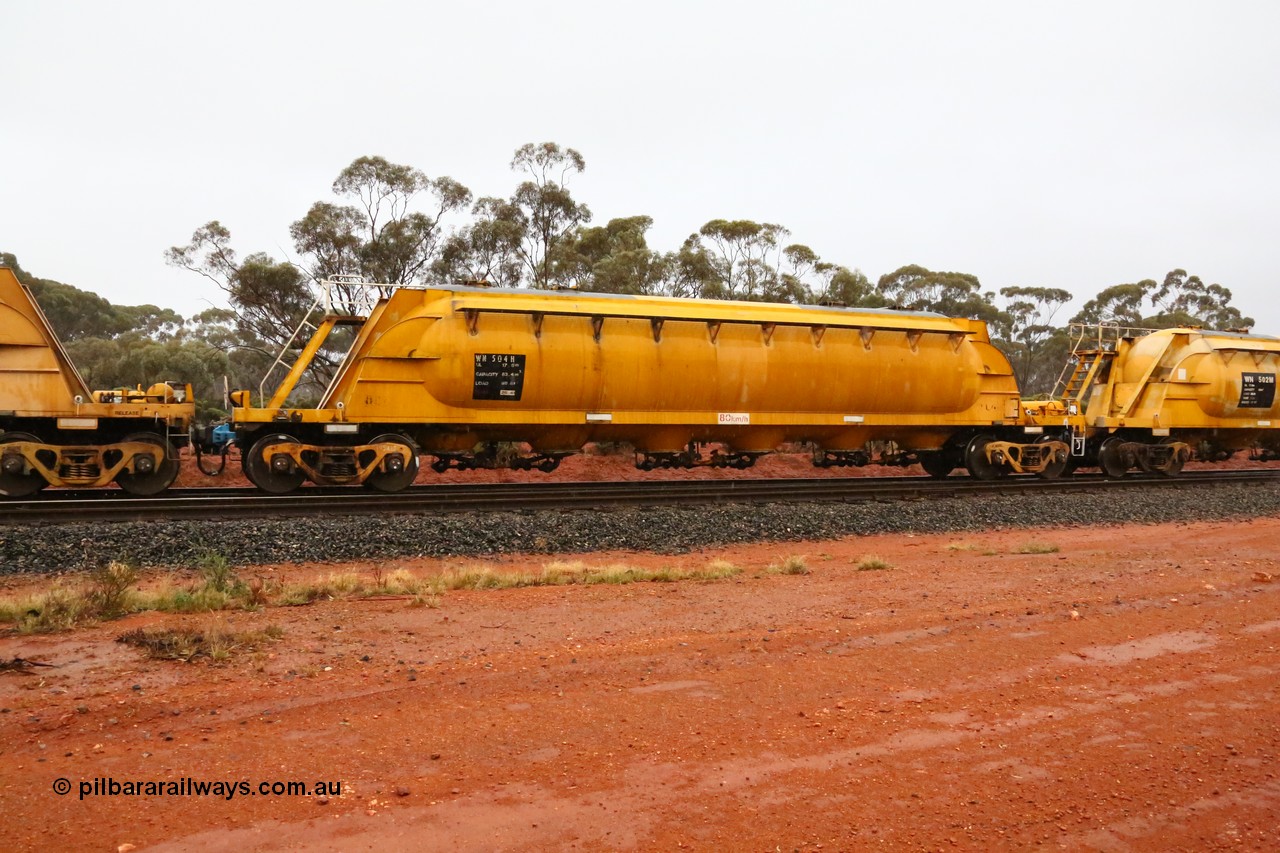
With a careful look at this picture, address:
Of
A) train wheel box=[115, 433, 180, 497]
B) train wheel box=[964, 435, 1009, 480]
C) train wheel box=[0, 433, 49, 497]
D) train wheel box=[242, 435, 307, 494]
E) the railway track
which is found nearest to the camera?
the railway track

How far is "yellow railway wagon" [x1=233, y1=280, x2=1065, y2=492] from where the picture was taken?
42.9ft

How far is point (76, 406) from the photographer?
480 inches

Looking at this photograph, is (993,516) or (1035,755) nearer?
(1035,755)

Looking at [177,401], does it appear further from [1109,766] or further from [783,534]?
[1109,766]

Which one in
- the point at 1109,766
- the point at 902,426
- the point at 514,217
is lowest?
the point at 1109,766

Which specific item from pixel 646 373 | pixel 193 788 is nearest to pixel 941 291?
pixel 646 373

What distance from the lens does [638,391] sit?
46.4 ft

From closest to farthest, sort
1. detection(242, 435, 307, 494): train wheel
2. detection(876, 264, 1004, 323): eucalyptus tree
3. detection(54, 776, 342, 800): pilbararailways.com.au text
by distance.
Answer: detection(54, 776, 342, 800): pilbararailways.com.au text, detection(242, 435, 307, 494): train wheel, detection(876, 264, 1004, 323): eucalyptus tree

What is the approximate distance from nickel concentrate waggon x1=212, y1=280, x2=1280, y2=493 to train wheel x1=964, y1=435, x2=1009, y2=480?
0.12 feet

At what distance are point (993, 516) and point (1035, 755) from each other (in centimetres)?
1017

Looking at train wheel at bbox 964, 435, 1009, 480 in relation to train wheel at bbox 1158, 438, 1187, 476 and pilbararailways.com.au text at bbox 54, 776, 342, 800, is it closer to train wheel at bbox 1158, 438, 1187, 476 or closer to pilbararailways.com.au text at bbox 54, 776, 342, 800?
train wheel at bbox 1158, 438, 1187, 476

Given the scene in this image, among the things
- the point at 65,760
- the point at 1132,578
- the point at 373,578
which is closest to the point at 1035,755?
the point at 65,760

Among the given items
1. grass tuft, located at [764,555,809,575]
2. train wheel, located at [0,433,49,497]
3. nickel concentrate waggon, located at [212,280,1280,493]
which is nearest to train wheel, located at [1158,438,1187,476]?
nickel concentrate waggon, located at [212,280,1280,493]

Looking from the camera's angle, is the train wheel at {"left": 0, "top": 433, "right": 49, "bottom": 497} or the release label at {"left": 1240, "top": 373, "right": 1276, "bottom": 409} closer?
the train wheel at {"left": 0, "top": 433, "right": 49, "bottom": 497}
